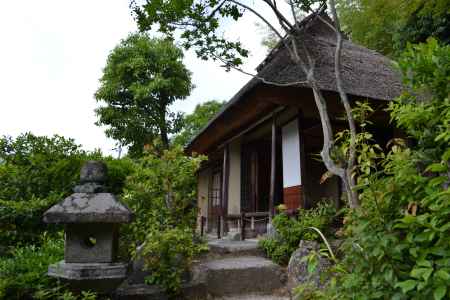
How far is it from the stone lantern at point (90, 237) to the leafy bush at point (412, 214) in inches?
85.0

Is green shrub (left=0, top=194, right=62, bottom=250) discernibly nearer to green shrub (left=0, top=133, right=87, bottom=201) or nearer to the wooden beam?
green shrub (left=0, top=133, right=87, bottom=201)

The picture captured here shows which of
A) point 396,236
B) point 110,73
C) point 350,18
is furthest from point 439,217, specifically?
point 110,73

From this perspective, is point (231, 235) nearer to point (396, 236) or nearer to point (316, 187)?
point (316, 187)

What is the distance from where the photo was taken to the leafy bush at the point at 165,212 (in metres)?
4.06

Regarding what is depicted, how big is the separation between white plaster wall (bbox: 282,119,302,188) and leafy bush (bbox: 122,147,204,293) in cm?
262

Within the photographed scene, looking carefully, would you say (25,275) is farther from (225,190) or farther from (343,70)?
(225,190)

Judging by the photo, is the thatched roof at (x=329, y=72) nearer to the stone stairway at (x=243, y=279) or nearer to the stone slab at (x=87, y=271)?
the stone stairway at (x=243, y=279)

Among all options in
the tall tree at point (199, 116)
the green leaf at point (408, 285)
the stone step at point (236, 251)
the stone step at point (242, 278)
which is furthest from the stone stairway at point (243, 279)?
the tall tree at point (199, 116)

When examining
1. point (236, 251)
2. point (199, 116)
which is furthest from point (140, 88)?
point (236, 251)

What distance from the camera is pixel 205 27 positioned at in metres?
4.74

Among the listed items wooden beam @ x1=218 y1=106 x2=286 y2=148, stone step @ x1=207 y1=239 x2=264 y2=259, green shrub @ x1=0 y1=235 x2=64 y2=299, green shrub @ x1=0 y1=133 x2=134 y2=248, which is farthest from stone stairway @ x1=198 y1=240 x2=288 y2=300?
wooden beam @ x1=218 y1=106 x2=286 y2=148

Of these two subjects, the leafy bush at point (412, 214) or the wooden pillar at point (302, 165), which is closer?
the leafy bush at point (412, 214)

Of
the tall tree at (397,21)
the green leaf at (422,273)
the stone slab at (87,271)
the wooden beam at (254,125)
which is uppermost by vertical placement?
the tall tree at (397,21)

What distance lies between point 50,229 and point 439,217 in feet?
16.3
